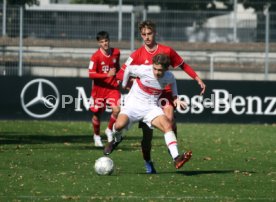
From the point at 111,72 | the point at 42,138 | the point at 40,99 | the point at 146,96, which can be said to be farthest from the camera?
the point at 40,99

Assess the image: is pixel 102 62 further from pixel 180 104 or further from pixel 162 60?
pixel 162 60

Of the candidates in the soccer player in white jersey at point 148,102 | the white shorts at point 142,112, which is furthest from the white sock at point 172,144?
the white shorts at point 142,112

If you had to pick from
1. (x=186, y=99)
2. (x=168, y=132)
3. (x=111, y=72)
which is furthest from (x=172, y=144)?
(x=186, y=99)

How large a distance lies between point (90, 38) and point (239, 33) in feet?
15.9

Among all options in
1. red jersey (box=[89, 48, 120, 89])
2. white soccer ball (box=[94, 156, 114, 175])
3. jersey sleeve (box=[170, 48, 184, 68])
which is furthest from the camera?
red jersey (box=[89, 48, 120, 89])

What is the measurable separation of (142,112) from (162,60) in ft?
2.93

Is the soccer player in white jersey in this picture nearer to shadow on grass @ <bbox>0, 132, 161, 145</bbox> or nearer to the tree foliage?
shadow on grass @ <bbox>0, 132, 161, 145</bbox>

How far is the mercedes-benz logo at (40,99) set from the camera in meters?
28.0

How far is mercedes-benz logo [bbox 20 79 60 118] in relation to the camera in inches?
1101

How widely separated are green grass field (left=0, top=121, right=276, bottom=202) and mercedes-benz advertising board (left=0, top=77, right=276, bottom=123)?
299 centimetres

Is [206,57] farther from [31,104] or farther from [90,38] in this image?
[31,104]

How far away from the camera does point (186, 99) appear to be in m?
28.0

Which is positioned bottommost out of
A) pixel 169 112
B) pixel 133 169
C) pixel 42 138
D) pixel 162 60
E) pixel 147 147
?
pixel 42 138

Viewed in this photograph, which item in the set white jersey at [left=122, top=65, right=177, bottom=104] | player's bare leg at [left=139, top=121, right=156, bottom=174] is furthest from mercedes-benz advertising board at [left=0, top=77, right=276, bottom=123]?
white jersey at [left=122, top=65, right=177, bottom=104]
